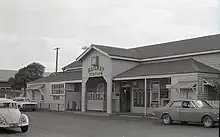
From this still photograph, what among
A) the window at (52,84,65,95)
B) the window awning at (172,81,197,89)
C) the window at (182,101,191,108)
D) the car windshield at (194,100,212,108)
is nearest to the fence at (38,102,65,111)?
the window at (52,84,65,95)

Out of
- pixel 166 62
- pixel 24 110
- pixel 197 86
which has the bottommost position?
pixel 24 110

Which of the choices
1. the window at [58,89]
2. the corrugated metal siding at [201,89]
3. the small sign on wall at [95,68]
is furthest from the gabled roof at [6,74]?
the corrugated metal siding at [201,89]

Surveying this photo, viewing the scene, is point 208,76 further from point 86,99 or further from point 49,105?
point 49,105

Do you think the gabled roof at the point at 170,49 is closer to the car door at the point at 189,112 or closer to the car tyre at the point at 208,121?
the car door at the point at 189,112

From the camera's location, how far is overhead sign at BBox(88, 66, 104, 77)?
32.7 m

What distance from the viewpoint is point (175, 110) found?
20641 mm

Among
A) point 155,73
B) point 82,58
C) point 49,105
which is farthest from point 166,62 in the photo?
point 49,105

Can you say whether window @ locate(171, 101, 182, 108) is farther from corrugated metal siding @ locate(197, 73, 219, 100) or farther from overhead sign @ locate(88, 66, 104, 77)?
overhead sign @ locate(88, 66, 104, 77)

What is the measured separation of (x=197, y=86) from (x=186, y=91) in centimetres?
125

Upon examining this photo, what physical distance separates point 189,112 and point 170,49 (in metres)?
13.0

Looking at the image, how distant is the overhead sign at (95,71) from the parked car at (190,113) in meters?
11.7

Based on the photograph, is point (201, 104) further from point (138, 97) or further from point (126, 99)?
point (126, 99)

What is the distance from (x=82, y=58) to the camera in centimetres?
3528

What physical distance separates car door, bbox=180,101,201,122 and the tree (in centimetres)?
3600
